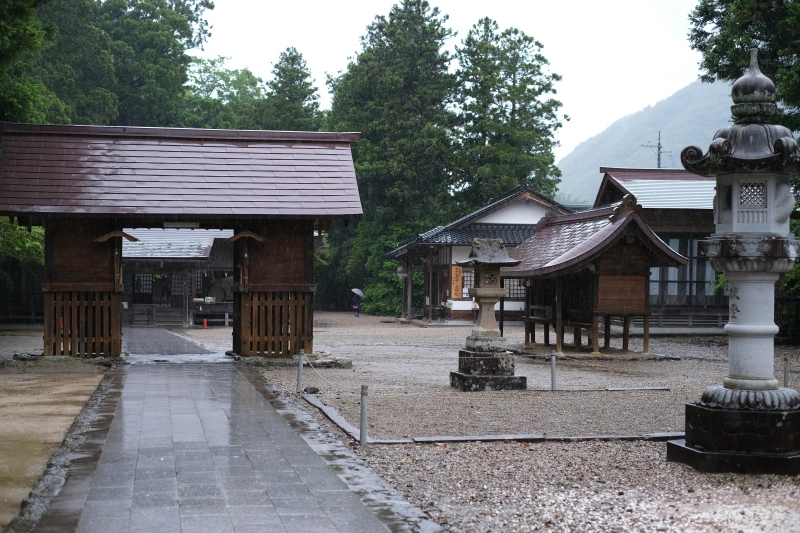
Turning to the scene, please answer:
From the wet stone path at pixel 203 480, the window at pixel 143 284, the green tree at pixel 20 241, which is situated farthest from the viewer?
the window at pixel 143 284

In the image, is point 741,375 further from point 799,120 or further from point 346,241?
point 346,241

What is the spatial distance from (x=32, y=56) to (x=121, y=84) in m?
14.4

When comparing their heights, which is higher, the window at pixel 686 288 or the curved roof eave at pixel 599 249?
the curved roof eave at pixel 599 249

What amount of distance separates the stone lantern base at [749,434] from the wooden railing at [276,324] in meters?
10.8

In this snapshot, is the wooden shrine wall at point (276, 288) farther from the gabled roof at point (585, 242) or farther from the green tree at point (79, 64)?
the green tree at point (79, 64)

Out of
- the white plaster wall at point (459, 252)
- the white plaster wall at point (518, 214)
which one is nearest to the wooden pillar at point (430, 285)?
the white plaster wall at point (459, 252)

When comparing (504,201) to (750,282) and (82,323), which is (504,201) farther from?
(750,282)

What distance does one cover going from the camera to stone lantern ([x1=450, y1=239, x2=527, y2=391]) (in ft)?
46.9

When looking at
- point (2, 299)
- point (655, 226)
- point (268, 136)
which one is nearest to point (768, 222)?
point (268, 136)

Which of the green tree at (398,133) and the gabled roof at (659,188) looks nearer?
the gabled roof at (659,188)

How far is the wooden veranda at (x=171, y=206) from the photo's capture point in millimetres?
16719

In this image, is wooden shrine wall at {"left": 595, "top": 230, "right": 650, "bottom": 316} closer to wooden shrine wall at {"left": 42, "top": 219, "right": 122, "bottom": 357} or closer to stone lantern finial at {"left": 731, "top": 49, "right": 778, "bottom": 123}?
wooden shrine wall at {"left": 42, "top": 219, "right": 122, "bottom": 357}

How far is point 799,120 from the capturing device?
2336cm

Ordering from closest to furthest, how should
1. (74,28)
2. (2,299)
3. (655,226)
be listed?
(655,226)
(2,299)
(74,28)
